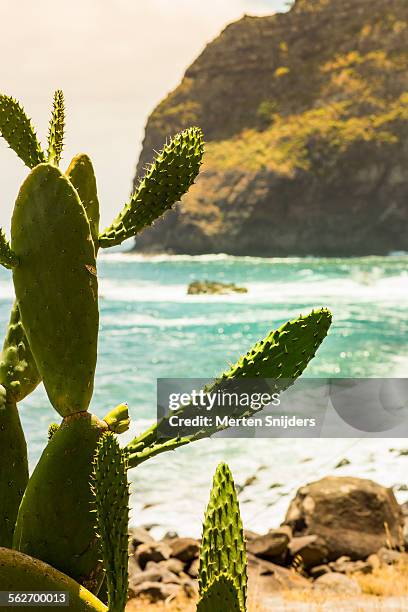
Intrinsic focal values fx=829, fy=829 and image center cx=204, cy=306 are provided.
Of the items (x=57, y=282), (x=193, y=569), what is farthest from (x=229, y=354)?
(x=57, y=282)

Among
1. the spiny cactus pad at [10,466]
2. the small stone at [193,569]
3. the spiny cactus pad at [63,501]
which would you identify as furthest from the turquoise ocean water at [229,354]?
the spiny cactus pad at [63,501]

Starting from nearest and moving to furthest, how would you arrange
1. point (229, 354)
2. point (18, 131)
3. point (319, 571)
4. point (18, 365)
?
1. point (18, 131)
2. point (18, 365)
3. point (319, 571)
4. point (229, 354)

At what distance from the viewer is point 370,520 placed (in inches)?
223

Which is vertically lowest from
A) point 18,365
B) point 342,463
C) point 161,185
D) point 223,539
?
point 342,463

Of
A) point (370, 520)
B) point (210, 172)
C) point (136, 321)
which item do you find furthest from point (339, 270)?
point (370, 520)

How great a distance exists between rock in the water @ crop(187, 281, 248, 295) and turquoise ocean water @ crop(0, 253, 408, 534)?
39 cm

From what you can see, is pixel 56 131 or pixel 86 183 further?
pixel 86 183

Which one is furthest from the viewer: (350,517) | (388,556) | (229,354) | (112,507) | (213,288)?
(213,288)

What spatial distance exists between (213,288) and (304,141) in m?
28.3

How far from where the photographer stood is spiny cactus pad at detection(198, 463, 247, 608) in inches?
67.5

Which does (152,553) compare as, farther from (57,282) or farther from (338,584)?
(57,282)

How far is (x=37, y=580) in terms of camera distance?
1.70 meters

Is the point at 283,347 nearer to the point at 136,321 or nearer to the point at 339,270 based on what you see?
the point at 136,321

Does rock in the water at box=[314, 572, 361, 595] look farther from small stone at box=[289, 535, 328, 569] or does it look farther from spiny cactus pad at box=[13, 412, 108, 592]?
spiny cactus pad at box=[13, 412, 108, 592]
